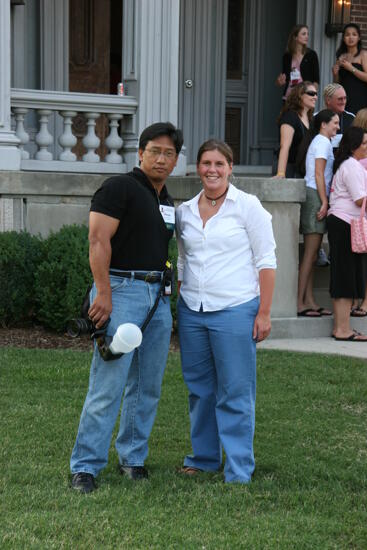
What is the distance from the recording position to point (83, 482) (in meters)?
4.73

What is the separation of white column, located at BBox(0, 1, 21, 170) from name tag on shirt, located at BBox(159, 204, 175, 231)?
4616 millimetres

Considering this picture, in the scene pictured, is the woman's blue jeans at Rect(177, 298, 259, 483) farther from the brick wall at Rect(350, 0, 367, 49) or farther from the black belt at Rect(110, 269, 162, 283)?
the brick wall at Rect(350, 0, 367, 49)

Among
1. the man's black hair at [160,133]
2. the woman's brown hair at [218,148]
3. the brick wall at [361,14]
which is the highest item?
the brick wall at [361,14]

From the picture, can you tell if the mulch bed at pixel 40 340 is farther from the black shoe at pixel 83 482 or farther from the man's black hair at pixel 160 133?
the man's black hair at pixel 160 133

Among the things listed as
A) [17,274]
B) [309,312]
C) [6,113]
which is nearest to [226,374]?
[17,274]

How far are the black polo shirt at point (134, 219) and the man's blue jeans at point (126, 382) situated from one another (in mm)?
110

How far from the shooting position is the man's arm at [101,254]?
454cm

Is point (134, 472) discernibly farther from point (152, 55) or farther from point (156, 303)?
point (152, 55)

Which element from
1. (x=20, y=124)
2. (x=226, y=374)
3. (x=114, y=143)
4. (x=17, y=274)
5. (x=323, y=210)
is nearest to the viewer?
(x=226, y=374)

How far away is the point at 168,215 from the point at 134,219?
0.24 m

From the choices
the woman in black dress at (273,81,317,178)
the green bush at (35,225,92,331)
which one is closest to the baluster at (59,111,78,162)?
the green bush at (35,225,92,331)

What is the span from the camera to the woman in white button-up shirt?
4852 millimetres

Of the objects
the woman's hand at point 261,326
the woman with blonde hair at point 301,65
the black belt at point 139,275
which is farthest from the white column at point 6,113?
the woman's hand at point 261,326

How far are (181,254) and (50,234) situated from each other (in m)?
3.94
